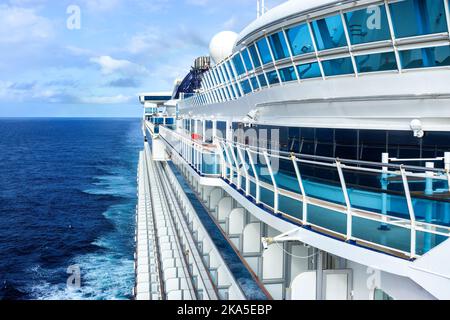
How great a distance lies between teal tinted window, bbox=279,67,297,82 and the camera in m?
10.6

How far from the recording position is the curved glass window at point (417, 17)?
289 inches

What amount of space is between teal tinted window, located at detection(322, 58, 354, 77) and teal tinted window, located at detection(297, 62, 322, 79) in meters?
0.22

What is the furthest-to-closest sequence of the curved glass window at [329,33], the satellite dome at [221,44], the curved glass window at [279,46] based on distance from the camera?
the satellite dome at [221,44], the curved glass window at [279,46], the curved glass window at [329,33]

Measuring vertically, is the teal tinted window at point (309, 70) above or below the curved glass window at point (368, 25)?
below

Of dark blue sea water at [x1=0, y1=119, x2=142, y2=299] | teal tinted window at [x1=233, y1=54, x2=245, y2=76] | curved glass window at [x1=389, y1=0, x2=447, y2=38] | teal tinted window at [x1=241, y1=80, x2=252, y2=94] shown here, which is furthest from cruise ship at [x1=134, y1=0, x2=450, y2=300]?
dark blue sea water at [x1=0, y1=119, x2=142, y2=299]

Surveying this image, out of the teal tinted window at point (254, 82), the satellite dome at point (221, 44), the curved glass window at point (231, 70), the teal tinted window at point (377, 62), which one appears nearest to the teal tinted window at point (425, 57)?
the teal tinted window at point (377, 62)

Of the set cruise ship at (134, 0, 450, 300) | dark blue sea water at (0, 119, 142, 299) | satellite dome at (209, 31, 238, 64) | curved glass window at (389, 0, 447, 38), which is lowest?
dark blue sea water at (0, 119, 142, 299)

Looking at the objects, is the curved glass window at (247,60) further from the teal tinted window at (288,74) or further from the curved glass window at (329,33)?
the curved glass window at (329,33)

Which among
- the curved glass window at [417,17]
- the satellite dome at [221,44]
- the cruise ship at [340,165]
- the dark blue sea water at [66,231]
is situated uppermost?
the satellite dome at [221,44]

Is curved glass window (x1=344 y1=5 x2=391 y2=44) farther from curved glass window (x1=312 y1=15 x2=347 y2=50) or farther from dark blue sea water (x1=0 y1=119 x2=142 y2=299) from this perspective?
dark blue sea water (x1=0 y1=119 x2=142 y2=299)

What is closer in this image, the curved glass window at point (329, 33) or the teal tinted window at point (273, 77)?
the curved glass window at point (329, 33)

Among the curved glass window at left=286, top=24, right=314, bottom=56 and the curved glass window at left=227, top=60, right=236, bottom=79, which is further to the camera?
the curved glass window at left=227, top=60, right=236, bottom=79

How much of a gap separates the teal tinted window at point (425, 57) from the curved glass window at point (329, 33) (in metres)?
1.19
